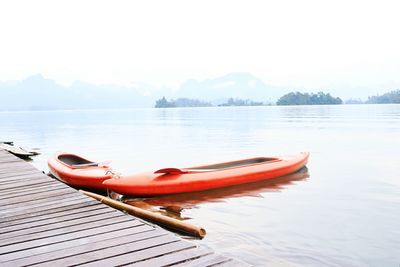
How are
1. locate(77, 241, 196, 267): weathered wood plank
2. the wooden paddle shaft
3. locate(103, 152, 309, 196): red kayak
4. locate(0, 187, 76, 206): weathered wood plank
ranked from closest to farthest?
1. locate(77, 241, 196, 267): weathered wood plank
2. the wooden paddle shaft
3. locate(0, 187, 76, 206): weathered wood plank
4. locate(103, 152, 309, 196): red kayak

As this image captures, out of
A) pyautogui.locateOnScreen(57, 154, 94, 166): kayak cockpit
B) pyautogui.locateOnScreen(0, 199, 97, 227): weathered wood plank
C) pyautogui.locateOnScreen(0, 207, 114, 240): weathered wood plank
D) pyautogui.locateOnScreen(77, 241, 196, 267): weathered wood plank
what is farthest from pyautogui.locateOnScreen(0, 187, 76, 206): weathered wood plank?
pyautogui.locateOnScreen(57, 154, 94, 166): kayak cockpit

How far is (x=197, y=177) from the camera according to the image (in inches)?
423

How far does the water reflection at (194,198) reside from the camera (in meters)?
9.73

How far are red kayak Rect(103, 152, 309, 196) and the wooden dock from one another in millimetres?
3332

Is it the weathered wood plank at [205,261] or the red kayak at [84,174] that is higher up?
the weathered wood plank at [205,261]

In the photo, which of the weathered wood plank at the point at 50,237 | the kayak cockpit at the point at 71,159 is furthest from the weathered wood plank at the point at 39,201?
the kayak cockpit at the point at 71,159

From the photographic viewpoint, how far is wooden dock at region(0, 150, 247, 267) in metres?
3.84

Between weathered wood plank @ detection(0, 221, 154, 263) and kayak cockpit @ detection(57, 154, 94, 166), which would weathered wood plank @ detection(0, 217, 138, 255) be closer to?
weathered wood plank @ detection(0, 221, 154, 263)

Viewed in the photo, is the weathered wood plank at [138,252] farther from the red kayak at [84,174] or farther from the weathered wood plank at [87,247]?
the red kayak at [84,174]

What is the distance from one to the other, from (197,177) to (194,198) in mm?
600

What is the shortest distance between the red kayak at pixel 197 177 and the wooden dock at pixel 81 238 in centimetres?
333

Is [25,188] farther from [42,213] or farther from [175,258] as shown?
[175,258]

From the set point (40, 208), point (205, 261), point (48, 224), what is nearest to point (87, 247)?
point (48, 224)

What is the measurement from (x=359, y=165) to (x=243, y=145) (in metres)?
9.51
